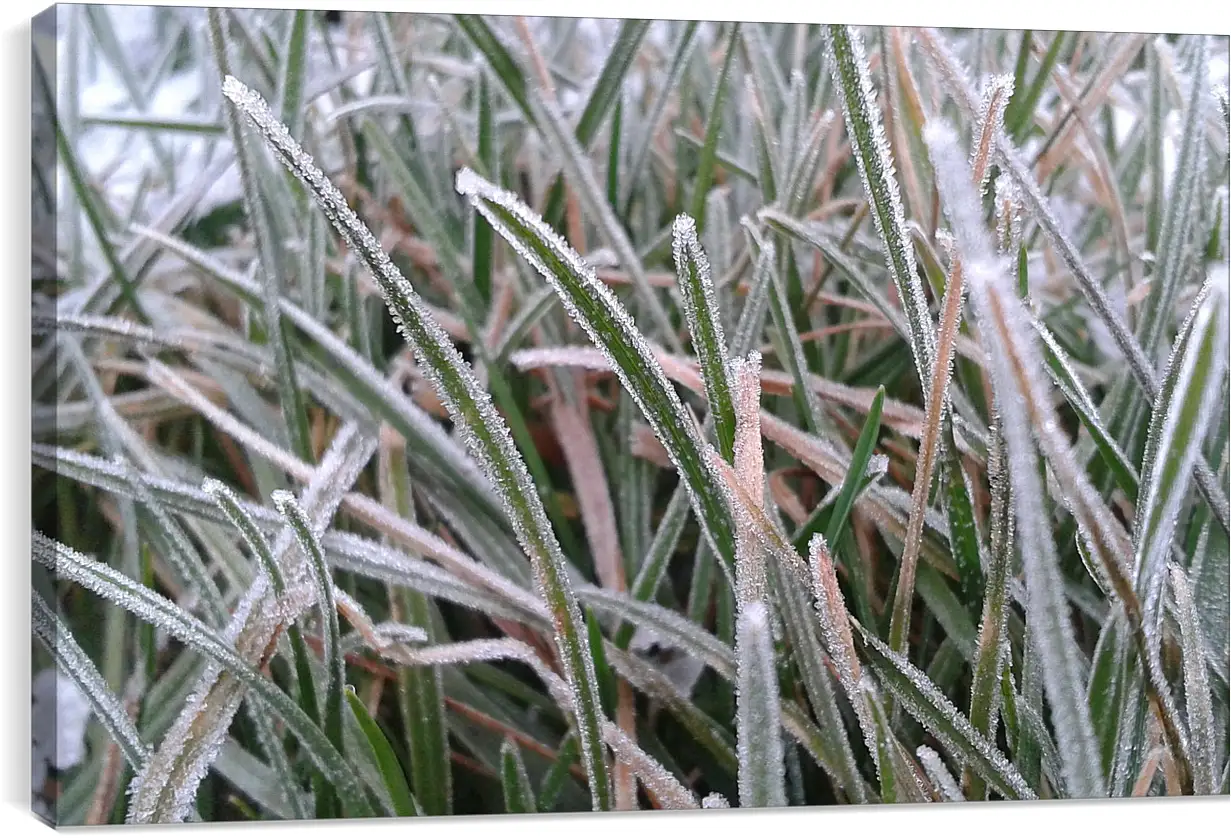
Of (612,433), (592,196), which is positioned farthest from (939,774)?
(592,196)

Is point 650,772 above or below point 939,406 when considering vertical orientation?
below

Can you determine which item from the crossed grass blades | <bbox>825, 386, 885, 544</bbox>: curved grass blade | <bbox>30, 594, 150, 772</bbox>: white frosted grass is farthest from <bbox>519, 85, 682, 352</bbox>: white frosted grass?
<bbox>30, 594, 150, 772</bbox>: white frosted grass

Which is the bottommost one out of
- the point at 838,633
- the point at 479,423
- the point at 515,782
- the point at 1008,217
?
the point at 515,782

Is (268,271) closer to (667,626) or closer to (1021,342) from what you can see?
(667,626)

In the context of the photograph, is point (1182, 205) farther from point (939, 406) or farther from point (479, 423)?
point (479, 423)

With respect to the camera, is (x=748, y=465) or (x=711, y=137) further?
(x=711, y=137)

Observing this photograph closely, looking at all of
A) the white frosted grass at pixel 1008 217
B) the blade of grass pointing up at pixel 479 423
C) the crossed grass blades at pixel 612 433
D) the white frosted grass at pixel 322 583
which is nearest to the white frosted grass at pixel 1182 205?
the crossed grass blades at pixel 612 433
